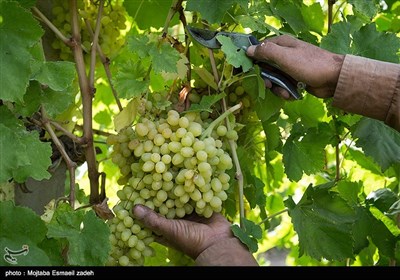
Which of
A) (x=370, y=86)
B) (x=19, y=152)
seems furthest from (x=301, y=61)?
(x=19, y=152)

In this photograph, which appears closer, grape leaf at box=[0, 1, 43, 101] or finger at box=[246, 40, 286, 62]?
grape leaf at box=[0, 1, 43, 101]

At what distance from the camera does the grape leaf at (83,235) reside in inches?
56.3

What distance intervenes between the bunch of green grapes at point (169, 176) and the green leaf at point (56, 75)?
7.6 inches

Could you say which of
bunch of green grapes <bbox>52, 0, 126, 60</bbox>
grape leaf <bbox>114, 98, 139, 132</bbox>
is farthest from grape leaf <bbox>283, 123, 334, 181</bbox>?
bunch of green grapes <bbox>52, 0, 126, 60</bbox>

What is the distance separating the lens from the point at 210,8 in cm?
165

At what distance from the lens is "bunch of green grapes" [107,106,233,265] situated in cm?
154

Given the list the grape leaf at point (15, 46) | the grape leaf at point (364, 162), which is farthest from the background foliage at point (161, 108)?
the grape leaf at point (364, 162)

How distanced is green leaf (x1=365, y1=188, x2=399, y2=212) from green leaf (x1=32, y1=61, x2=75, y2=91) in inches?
43.5

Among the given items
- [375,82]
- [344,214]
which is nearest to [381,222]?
[344,214]

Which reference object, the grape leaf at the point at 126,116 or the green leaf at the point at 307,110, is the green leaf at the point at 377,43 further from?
the grape leaf at the point at 126,116

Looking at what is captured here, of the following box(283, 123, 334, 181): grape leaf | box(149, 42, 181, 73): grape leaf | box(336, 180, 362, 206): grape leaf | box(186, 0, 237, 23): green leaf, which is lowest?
box(336, 180, 362, 206): grape leaf

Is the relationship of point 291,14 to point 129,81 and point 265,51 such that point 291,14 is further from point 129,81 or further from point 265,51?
point 129,81

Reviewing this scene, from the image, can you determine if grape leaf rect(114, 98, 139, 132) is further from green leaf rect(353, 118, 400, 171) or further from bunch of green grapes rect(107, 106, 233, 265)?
green leaf rect(353, 118, 400, 171)

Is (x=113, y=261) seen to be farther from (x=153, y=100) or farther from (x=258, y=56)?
(x=258, y=56)
